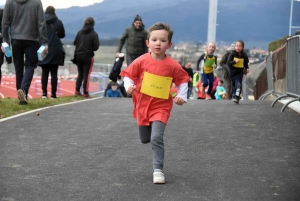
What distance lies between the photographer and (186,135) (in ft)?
28.2

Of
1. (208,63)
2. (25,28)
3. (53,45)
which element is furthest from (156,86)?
(208,63)

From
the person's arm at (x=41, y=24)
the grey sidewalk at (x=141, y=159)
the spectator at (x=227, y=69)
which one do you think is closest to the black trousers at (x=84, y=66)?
the spectator at (x=227, y=69)

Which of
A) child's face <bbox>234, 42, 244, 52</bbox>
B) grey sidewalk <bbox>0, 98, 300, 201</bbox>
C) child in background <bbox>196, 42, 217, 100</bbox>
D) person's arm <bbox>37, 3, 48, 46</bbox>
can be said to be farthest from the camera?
child in background <bbox>196, 42, 217, 100</bbox>

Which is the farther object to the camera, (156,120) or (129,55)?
(129,55)

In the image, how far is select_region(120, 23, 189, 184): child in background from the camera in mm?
6117

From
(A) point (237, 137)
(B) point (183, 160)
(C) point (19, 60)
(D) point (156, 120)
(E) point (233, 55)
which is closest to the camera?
(D) point (156, 120)

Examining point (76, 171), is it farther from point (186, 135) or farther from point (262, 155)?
point (186, 135)

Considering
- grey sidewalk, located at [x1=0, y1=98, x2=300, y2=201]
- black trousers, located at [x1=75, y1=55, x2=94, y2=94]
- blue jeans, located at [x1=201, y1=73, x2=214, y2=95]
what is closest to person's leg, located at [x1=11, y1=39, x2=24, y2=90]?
grey sidewalk, located at [x1=0, y1=98, x2=300, y2=201]

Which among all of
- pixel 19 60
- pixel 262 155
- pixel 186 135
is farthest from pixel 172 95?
pixel 19 60

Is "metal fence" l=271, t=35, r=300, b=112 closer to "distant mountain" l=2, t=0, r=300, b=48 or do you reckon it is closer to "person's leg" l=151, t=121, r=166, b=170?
"person's leg" l=151, t=121, r=166, b=170

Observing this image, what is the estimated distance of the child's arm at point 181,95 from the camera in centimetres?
620

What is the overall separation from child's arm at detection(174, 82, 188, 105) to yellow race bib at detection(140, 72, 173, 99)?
0.10 m

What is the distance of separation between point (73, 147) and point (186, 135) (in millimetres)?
1666

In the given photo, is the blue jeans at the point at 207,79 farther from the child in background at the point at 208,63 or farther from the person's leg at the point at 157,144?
the person's leg at the point at 157,144
